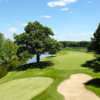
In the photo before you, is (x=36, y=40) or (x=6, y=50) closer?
(x=36, y=40)

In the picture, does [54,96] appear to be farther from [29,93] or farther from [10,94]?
[10,94]

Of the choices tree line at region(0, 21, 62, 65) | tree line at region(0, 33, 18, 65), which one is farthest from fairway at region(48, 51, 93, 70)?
tree line at region(0, 33, 18, 65)

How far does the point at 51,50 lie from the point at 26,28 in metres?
11.3

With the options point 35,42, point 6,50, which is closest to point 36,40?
point 35,42

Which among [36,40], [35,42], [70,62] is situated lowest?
[70,62]

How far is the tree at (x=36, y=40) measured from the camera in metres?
32.7

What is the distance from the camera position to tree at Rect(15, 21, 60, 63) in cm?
3269

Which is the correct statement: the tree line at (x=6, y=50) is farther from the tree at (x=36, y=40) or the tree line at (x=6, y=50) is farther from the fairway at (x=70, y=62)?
the fairway at (x=70, y=62)

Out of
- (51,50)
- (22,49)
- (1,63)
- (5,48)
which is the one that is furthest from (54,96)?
(5,48)

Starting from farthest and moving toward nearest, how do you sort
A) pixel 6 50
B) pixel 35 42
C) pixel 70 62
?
pixel 6 50
pixel 70 62
pixel 35 42

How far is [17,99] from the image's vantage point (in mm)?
12852

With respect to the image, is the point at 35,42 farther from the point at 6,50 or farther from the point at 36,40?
the point at 6,50

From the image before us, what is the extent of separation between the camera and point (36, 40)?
32.5 metres

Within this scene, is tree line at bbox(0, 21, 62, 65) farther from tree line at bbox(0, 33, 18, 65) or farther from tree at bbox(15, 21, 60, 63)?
tree line at bbox(0, 33, 18, 65)
